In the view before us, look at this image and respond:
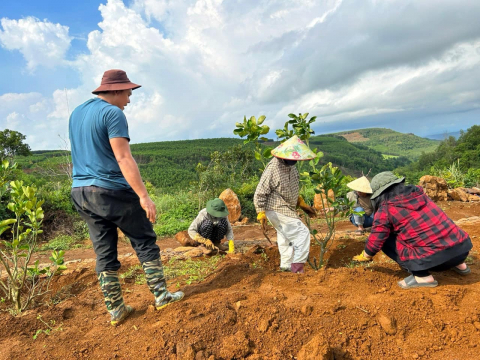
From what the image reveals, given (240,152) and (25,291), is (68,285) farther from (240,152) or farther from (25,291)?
(240,152)

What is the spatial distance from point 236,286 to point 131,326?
40.4 inches

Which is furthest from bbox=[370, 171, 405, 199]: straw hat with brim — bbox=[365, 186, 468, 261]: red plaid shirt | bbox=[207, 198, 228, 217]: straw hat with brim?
bbox=[207, 198, 228, 217]: straw hat with brim

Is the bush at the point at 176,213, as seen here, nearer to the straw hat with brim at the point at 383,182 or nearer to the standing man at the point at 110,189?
the standing man at the point at 110,189

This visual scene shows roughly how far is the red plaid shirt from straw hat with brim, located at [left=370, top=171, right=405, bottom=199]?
0.40 ft

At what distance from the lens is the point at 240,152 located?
1413cm

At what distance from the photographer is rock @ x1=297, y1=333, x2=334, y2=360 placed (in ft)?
5.86

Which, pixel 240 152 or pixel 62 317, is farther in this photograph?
pixel 240 152

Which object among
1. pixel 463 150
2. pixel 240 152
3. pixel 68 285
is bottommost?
pixel 463 150

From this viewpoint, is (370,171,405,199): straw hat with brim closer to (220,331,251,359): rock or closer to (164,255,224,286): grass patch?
(220,331,251,359): rock

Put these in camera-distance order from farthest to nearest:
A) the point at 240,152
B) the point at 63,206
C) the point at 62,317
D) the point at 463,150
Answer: the point at 463,150, the point at 240,152, the point at 63,206, the point at 62,317

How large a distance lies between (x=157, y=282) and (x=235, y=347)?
86 centimetres

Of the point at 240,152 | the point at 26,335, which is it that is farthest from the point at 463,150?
the point at 26,335

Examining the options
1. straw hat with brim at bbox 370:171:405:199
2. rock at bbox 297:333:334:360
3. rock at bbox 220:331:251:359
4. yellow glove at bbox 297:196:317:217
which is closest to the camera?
rock at bbox 297:333:334:360

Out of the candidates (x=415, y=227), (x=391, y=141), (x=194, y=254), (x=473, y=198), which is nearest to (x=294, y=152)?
(x=415, y=227)
